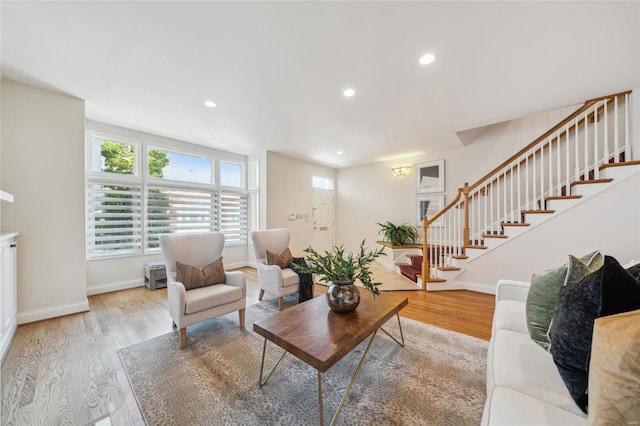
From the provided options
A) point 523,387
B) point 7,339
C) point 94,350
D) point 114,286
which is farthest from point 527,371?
point 114,286

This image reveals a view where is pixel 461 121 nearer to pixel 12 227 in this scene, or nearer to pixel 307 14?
pixel 307 14

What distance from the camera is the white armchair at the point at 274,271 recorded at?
2.96 metres

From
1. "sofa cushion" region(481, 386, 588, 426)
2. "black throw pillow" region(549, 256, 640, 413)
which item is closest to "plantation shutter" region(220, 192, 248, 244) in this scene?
"sofa cushion" region(481, 386, 588, 426)

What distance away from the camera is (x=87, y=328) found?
8.22ft

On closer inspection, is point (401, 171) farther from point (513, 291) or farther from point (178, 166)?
point (178, 166)

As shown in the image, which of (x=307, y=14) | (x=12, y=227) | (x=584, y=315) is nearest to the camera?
(x=584, y=315)

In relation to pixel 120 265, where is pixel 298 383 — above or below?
below

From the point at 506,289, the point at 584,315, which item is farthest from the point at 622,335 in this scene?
the point at 506,289

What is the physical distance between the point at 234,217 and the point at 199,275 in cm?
300

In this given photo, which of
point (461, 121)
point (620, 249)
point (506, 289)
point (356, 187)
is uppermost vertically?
point (461, 121)

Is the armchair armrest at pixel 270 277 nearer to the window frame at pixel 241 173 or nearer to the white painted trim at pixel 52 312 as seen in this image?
the white painted trim at pixel 52 312

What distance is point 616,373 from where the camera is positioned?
27.6 inches

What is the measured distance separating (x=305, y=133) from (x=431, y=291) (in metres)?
3.40

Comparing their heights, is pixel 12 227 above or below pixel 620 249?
above
